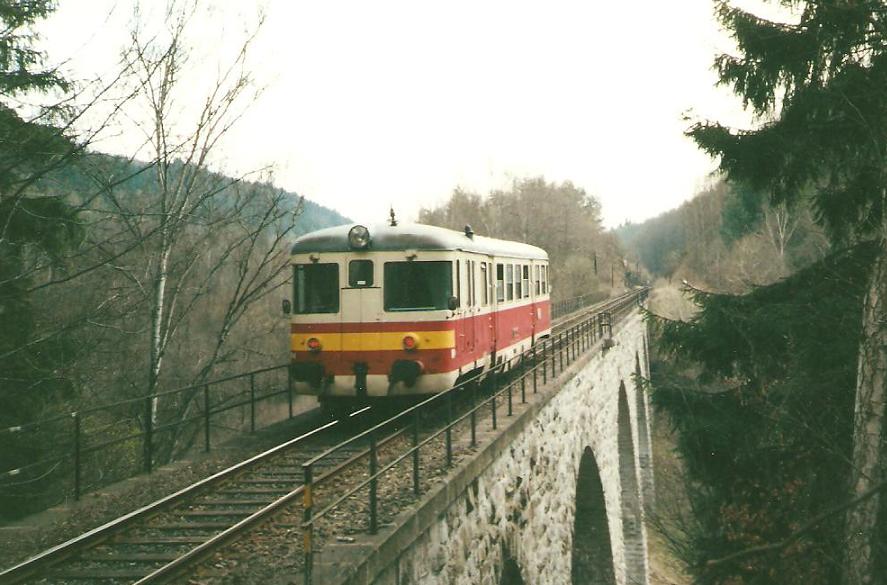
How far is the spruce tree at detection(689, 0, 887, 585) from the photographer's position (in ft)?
21.0

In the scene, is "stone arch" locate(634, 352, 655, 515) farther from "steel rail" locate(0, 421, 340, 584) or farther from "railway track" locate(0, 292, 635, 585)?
"steel rail" locate(0, 421, 340, 584)

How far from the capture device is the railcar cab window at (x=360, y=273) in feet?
30.8

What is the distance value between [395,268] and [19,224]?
196 inches

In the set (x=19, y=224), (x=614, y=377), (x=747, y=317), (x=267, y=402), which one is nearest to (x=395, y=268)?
(x=747, y=317)

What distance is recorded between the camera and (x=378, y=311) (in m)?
9.30

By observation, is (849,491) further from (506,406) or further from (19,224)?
(19,224)

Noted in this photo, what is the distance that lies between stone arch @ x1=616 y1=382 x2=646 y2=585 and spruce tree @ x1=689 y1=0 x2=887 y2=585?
15749 mm

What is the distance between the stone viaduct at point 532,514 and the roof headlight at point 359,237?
117 inches

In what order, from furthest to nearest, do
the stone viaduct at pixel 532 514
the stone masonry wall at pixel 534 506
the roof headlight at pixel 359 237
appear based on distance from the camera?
the roof headlight at pixel 359 237, the stone masonry wall at pixel 534 506, the stone viaduct at pixel 532 514

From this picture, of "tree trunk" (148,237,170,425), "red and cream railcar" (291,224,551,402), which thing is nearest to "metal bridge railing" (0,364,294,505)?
"tree trunk" (148,237,170,425)

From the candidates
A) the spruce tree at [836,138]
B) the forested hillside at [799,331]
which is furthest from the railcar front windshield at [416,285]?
the spruce tree at [836,138]

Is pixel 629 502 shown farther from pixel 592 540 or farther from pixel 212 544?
pixel 212 544

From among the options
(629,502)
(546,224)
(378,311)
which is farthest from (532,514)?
(546,224)

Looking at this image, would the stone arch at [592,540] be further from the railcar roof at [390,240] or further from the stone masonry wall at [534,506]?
the railcar roof at [390,240]
